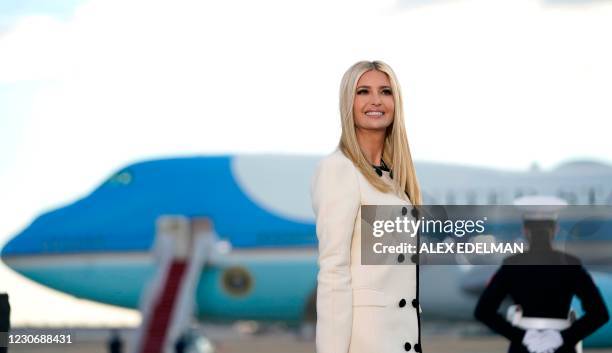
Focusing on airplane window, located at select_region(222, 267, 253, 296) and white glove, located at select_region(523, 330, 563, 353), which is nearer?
white glove, located at select_region(523, 330, 563, 353)

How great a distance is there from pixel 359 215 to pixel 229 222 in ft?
60.2

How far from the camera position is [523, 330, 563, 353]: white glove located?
16.1ft

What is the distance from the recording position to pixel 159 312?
21594mm

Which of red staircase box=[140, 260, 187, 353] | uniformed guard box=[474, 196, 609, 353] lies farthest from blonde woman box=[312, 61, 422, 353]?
red staircase box=[140, 260, 187, 353]

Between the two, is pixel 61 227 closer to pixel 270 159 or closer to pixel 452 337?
pixel 270 159

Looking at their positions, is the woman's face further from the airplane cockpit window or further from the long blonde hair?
the airplane cockpit window

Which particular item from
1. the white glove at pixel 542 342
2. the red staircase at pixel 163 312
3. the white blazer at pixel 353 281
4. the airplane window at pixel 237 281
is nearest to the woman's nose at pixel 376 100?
the white blazer at pixel 353 281

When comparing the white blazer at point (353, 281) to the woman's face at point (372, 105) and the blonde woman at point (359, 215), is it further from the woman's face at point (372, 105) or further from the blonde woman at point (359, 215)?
the woman's face at point (372, 105)

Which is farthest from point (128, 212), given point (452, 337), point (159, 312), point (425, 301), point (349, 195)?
point (349, 195)

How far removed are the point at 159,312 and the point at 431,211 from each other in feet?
58.2

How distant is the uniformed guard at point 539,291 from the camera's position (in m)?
4.91

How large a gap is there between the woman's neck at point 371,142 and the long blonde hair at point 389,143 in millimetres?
39

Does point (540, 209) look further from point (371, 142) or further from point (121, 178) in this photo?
point (121, 178)

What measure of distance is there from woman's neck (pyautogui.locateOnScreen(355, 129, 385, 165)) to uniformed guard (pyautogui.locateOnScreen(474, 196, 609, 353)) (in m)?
1.29
